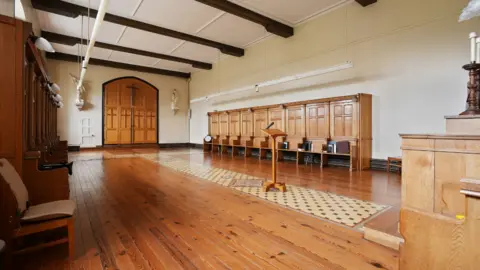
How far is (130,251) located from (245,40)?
8.52 metres

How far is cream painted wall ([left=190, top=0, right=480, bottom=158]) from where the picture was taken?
4840 mm

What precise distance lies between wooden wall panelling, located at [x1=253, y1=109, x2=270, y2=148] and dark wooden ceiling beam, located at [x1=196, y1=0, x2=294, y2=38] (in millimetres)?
2565

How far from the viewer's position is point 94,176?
16.9 ft

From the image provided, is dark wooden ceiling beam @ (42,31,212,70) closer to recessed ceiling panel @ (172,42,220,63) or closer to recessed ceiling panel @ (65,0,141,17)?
recessed ceiling panel @ (172,42,220,63)

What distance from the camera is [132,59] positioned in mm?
11617

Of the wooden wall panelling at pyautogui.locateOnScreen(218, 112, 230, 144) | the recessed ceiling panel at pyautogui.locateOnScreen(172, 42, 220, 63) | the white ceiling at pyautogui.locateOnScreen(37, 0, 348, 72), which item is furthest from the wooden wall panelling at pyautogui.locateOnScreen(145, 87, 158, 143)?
the wooden wall panelling at pyautogui.locateOnScreen(218, 112, 230, 144)

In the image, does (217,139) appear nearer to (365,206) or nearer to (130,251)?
(365,206)

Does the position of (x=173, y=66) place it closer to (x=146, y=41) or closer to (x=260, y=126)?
(x=146, y=41)

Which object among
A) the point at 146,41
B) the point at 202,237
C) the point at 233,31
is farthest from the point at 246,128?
the point at 202,237

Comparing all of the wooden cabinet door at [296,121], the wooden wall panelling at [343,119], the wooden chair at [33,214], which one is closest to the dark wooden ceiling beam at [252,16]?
the wooden cabinet door at [296,121]

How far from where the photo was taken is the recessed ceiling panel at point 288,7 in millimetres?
6426

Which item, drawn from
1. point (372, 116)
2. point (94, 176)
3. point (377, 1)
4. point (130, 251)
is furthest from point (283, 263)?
point (377, 1)

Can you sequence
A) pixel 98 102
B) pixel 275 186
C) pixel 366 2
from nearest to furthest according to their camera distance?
pixel 275 186, pixel 366 2, pixel 98 102

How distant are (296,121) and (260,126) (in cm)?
164
